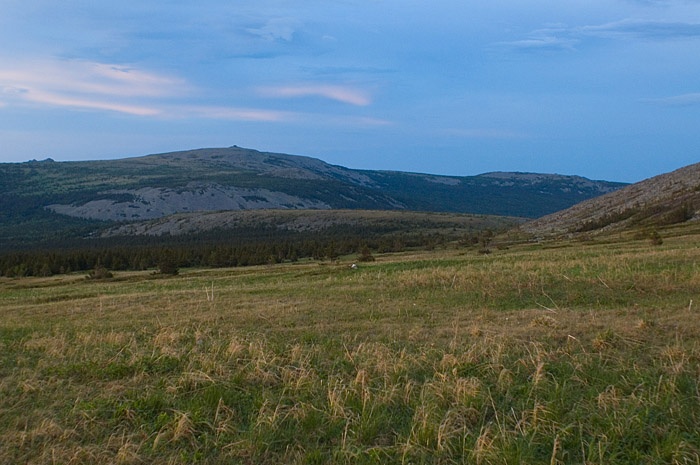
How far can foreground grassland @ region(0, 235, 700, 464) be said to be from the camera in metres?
6.69

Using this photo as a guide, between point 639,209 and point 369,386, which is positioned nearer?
point 369,386

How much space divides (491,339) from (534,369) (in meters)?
1.57

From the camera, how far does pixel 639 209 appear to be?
176 ft

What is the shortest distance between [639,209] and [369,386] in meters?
52.5

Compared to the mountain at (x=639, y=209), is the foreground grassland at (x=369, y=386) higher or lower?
lower

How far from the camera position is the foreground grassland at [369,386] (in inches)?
263

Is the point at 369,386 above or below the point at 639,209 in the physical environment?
below

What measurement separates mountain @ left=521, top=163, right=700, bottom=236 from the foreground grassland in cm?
3472

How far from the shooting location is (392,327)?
1262 centimetres

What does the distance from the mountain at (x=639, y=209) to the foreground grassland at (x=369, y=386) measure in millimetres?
34723

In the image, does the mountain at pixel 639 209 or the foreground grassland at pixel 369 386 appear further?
the mountain at pixel 639 209

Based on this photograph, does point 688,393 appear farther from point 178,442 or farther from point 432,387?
point 178,442

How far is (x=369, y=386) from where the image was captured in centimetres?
841

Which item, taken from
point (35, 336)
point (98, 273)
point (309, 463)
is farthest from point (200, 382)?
point (98, 273)
